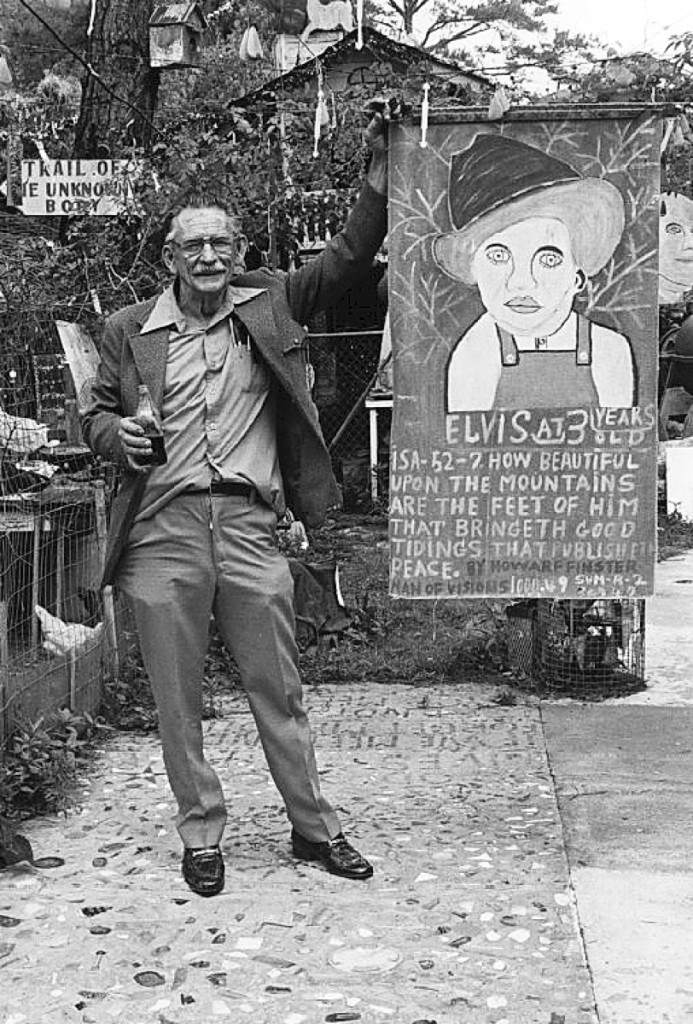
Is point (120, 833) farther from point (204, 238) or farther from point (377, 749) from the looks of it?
point (204, 238)

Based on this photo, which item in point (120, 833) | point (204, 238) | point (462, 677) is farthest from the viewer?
point (462, 677)

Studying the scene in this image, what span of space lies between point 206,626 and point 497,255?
5.80ft

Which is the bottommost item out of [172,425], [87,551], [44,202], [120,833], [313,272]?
[120,833]

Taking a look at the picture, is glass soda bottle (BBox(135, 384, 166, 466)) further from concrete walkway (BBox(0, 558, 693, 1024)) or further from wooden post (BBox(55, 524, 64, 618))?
wooden post (BBox(55, 524, 64, 618))

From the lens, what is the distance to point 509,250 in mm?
5039

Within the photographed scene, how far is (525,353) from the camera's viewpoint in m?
5.11

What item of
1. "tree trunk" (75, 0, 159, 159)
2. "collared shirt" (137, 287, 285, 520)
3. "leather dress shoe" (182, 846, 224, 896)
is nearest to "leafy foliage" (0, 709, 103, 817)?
"leather dress shoe" (182, 846, 224, 896)

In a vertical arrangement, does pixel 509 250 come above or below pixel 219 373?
above

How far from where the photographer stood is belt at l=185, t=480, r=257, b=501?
4324mm

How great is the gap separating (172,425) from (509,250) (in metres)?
1.51

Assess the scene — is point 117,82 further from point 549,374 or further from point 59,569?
point 549,374

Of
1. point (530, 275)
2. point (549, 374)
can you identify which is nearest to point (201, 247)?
point (530, 275)

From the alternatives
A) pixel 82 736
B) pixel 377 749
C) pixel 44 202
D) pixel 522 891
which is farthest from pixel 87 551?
pixel 522 891

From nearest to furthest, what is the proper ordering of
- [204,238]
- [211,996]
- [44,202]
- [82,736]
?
[211,996], [204,238], [82,736], [44,202]
